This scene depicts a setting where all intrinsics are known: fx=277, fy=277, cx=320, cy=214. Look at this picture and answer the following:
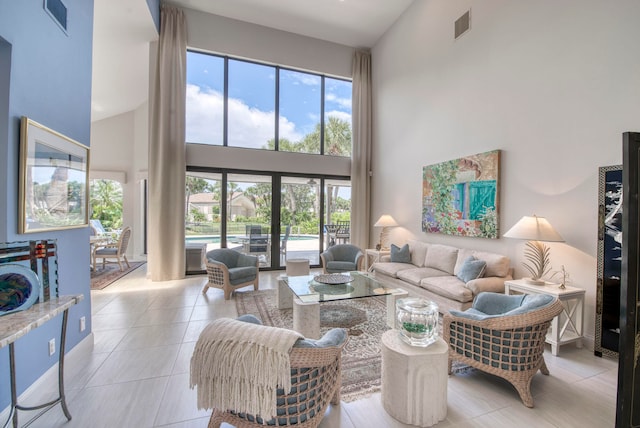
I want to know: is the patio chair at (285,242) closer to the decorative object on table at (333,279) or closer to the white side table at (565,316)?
the decorative object on table at (333,279)

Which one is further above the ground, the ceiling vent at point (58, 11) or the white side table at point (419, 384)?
the ceiling vent at point (58, 11)

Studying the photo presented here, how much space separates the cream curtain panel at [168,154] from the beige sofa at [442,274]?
4066 mm

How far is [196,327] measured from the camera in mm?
3338

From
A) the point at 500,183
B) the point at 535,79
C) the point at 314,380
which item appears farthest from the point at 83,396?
the point at 535,79

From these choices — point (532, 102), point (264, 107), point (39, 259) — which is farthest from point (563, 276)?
point (264, 107)

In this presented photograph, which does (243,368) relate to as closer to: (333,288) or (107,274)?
(333,288)

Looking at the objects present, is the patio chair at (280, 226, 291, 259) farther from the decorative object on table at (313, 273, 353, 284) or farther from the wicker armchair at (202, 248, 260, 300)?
the decorative object on table at (313, 273, 353, 284)

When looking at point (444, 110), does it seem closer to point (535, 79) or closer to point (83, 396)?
point (535, 79)

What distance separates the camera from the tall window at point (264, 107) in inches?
236

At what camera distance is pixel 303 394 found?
60.9 inches

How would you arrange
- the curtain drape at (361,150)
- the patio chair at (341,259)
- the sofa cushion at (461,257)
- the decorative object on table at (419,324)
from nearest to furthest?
the decorative object on table at (419,324)
the sofa cushion at (461,257)
the patio chair at (341,259)
the curtain drape at (361,150)

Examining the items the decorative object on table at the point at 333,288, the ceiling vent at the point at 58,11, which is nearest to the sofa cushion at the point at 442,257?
the decorative object on table at the point at 333,288

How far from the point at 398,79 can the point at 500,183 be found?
11.3 feet

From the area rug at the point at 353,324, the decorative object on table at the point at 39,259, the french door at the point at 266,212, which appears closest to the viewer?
the decorative object on table at the point at 39,259
